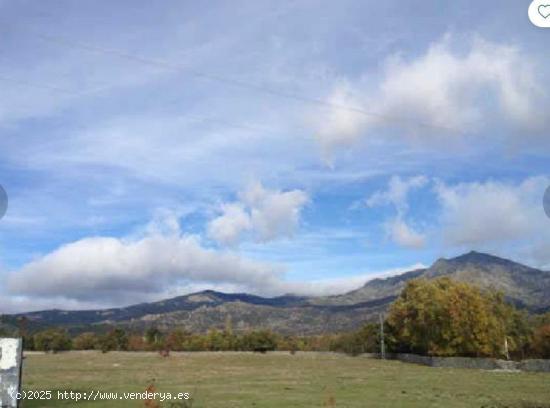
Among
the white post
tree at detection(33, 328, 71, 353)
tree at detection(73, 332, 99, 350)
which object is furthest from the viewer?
tree at detection(73, 332, 99, 350)

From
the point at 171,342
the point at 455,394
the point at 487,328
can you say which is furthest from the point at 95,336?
the point at 455,394

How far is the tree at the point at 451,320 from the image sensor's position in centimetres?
8394

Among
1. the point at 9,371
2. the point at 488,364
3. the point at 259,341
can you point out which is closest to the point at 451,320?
the point at 488,364

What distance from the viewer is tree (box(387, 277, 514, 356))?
83938 millimetres

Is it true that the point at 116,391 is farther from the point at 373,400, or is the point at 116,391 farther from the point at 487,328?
the point at 487,328

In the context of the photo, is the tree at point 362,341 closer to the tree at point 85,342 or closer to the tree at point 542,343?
the tree at point 542,343

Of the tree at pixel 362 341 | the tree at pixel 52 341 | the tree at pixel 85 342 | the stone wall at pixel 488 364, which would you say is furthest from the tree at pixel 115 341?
the stone wall at pixel 488 364

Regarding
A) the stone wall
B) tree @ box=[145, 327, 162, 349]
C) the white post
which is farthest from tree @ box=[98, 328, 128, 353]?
the white post

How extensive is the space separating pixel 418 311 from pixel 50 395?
2740 inches

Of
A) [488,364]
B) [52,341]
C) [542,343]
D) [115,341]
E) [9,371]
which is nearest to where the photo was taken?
[9,371]

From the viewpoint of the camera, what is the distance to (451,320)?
8525 cm

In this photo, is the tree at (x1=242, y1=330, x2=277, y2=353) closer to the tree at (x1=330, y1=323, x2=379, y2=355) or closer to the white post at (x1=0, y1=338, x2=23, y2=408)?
the tree at (x1=330, y1=323, x2=379, y2=355)

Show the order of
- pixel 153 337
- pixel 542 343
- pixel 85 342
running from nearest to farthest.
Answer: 1. pixel 542 343
2. pixel 85 342
3. pixel 153 337

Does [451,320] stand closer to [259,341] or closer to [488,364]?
[488,364]
